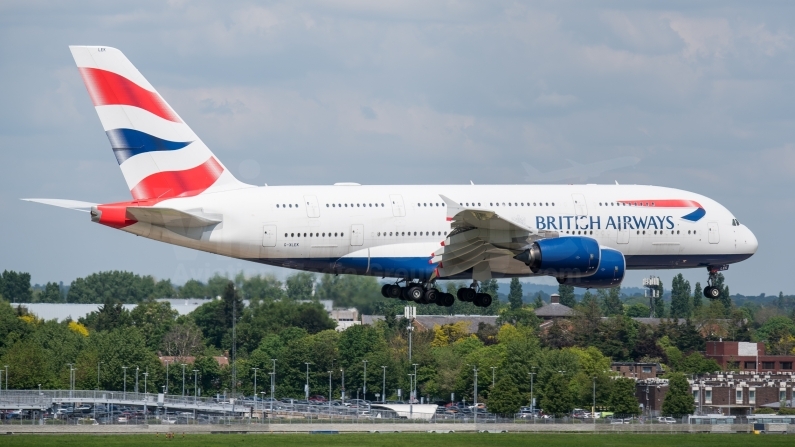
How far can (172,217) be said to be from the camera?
205 ft

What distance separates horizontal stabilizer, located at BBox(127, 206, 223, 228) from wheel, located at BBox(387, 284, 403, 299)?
10.6 metres

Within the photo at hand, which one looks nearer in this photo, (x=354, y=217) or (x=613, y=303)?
(x=354, y=217)

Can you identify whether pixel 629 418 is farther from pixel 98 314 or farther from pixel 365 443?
pixel 98 314

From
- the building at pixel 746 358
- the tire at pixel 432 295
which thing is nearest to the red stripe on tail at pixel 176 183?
the tire at pixel 432 295

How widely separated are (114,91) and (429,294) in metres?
18.1

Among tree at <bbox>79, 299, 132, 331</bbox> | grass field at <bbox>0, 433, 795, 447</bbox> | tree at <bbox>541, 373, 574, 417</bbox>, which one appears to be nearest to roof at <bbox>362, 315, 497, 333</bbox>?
tree at <bbox>79, 299, 132, 331</bbox>

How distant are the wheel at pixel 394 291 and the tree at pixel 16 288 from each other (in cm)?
9708

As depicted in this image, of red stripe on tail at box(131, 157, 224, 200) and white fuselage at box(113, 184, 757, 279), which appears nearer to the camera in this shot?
white fuselage at box(113, 184, 757, 279)

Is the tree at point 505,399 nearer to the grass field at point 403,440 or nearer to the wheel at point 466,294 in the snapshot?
the grass field at point 403,440

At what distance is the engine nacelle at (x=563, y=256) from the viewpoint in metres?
63.3

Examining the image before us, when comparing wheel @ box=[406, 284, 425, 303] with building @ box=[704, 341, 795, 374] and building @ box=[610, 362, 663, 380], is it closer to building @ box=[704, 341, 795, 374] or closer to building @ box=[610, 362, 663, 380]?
building @ box=[610, 362, 663, 380]

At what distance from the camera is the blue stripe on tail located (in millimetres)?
65375

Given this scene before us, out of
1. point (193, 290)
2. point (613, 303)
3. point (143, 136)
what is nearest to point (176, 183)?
point (143, 136)

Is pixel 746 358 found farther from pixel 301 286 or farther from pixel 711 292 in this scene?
pixel 301 286
